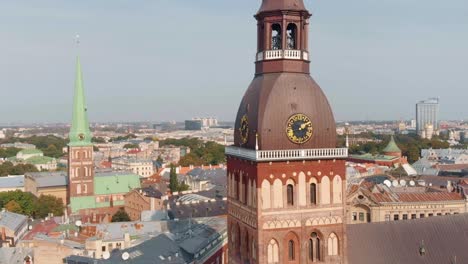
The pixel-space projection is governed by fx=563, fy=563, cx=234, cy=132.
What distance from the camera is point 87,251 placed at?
76438 mm

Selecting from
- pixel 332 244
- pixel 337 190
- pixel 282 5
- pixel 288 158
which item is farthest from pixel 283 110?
pixel 332 244

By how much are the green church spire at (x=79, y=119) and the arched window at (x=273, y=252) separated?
112 metres

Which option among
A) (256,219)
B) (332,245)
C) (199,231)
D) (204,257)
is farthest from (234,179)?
(199,231)

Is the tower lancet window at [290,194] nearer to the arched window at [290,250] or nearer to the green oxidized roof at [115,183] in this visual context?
the arched window at [290,250]

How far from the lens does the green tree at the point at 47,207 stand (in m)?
140

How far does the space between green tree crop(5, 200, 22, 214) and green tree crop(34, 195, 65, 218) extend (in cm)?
426

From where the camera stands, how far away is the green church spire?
142m

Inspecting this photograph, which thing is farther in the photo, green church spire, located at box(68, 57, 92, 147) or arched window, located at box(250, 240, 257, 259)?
green church spire, located at box(68, 57, 92, 147)

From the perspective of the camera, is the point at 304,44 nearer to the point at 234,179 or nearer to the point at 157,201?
the point at 234,179

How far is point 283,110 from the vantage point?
3838 centimetres

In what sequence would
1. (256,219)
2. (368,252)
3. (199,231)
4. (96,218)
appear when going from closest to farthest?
(256,219) < (368,252) < (199,231) < (96,218)

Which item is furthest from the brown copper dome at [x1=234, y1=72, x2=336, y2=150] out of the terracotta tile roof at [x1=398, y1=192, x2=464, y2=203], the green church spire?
the green church spire

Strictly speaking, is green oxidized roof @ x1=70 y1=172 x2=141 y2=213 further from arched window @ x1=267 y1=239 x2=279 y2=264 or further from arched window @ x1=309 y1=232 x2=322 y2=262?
arched window @ x1=309 y1=232 x2=322 y2=262

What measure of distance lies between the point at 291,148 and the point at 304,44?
787cm
